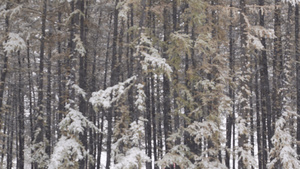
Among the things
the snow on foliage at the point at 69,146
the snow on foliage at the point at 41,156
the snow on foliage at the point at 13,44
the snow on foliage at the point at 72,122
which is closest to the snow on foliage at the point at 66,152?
the snow on foliage at the point at 69,146

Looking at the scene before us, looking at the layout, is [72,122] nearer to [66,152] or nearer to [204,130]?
[66,152]

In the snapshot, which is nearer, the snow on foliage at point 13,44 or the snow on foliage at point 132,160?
the snow on foliage at point 132,160

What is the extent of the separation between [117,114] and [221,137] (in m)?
12.1

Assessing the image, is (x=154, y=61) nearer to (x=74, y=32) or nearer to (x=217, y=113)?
(x=217, y=113)

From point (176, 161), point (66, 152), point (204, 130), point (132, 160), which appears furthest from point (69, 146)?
point (204, 130)

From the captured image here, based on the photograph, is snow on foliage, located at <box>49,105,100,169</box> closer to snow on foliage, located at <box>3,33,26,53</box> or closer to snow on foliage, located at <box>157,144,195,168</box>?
snow on foliage, located at <box>157,144,195,168</box>

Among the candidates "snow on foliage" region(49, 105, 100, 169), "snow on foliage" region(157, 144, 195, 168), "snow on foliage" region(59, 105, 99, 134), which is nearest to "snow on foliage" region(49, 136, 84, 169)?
"snow on foliage" region(49, 105, 100, 169)

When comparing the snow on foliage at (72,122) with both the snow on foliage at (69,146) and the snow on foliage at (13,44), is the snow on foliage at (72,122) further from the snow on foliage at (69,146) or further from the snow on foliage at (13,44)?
the snow on foliage at (13,44)

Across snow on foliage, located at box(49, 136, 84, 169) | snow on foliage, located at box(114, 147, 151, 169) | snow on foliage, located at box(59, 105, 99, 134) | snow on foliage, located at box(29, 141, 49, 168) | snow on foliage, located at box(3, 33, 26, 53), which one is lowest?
snow on foliage, located at box(29, 141, 49, 168)

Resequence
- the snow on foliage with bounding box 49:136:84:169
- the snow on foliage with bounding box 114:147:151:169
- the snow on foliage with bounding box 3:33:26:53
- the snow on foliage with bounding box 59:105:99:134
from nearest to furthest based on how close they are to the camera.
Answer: the snow on foliage with bounding box 114:147:151:169, the snow on foliage with bounding box 49:136:84:169, the snow on foliage with bounding box 59:105:99:134, the snow on foliage with bounding box 3:33:26:53

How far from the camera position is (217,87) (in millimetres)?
8977

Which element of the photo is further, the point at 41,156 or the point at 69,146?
the point at 41,156

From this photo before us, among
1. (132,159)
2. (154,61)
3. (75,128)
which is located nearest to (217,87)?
(154,61)

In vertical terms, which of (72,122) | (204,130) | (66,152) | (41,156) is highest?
(204,130)
